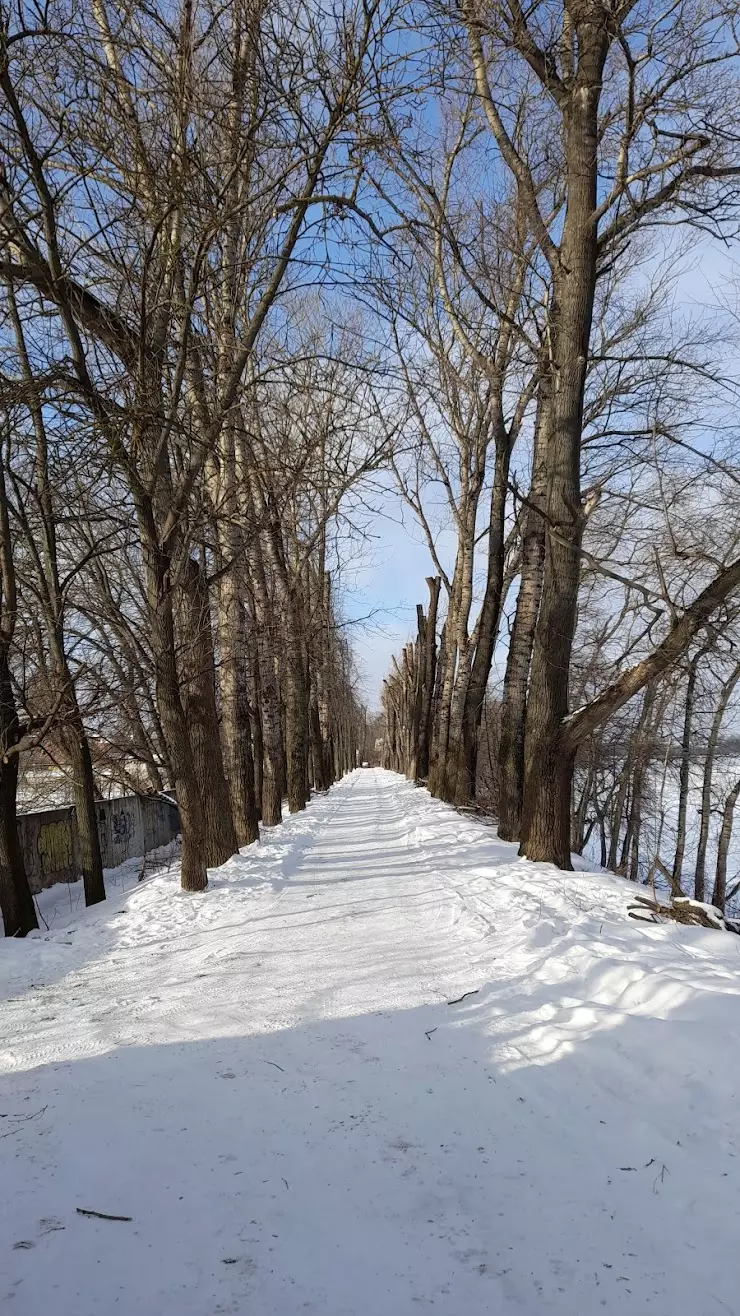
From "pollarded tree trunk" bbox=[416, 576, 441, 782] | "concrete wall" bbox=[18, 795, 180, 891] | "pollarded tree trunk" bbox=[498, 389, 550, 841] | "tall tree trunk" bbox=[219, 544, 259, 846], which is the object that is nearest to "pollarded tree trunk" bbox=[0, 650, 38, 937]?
"concrete wall" bbox=[18, 795, 180, 891]

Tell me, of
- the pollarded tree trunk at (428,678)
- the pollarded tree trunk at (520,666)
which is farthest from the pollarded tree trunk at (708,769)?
the pollarded tree trunk at (428,678)

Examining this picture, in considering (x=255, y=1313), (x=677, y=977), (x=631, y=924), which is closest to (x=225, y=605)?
(x=631, y=924)

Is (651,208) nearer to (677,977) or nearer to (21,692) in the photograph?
(677,977)

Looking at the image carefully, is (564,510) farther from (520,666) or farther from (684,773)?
(684,773)

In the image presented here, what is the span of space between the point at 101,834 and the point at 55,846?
6.92 ft

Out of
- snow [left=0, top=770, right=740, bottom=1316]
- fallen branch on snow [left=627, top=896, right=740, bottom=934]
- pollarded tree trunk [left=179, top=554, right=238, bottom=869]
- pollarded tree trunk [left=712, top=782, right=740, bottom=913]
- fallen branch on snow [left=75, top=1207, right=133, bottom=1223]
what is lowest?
pollarded tree trunk [left=712, top=782, right=740, bottom=913]

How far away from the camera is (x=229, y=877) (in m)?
8.11

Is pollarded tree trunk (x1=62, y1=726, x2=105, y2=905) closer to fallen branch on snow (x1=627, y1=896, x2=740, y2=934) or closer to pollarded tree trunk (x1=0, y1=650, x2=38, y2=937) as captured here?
pollarded tree trunk (x1=0, y1=650, x2=38, y2=937)

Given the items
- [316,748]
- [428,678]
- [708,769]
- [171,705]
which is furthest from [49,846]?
[428,678]

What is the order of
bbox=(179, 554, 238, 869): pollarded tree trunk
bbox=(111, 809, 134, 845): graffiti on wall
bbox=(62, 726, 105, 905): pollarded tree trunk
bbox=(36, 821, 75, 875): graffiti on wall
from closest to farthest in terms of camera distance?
bbox=(179, 554, 238, 869): pollarded tree trunk → bbox=(62, 726, 105, 905): pollarded tree trunk → bbox=(36, 821, 75, 875): graffiti on wall → bbox=(111, 809, 134, 845): graffiti on wall

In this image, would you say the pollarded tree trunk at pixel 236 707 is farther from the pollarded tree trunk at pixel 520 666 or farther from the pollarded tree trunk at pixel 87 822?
the pollarded tree trunk at pixel 520 666

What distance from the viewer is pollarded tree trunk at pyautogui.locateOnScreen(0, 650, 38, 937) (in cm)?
771

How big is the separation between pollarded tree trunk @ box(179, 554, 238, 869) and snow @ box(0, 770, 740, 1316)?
3283 mm

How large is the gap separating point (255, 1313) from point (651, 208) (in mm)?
8847
